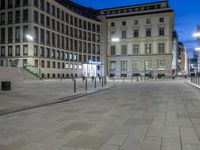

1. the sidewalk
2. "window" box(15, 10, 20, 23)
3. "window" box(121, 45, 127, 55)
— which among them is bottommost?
the sidewalk

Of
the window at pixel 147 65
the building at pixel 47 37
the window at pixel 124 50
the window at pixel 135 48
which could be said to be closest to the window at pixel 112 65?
the window at pixel 124 50

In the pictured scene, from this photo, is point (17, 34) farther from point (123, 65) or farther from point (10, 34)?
point (123, 65)

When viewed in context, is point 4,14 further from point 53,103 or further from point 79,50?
point 53,103

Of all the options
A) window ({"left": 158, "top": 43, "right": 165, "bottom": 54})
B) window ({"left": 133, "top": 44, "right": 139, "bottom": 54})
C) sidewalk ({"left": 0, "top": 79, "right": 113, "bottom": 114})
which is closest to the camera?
sidewalk ({"left": 0, "top": 79, "right": 113, "bottom": 114})

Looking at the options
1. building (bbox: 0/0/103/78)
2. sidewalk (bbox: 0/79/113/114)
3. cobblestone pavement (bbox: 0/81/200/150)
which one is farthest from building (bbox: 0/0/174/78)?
cobblestone pavement (bbox: 0/81/200/150)

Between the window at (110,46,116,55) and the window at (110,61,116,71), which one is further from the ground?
the window at (110,46,116,55)

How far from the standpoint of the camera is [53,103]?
41.1 feet

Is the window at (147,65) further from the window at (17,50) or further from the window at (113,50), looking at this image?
the window at (17,50)

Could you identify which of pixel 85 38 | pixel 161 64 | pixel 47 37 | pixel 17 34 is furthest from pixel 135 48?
pixel 17 34

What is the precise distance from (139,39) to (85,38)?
59.5 feet

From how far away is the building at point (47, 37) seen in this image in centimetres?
5284

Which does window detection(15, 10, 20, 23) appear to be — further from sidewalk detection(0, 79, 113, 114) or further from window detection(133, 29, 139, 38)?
window detection(133, 29, 139, 38)

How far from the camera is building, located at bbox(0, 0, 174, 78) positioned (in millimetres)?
53938

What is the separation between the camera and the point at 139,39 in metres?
79.1
